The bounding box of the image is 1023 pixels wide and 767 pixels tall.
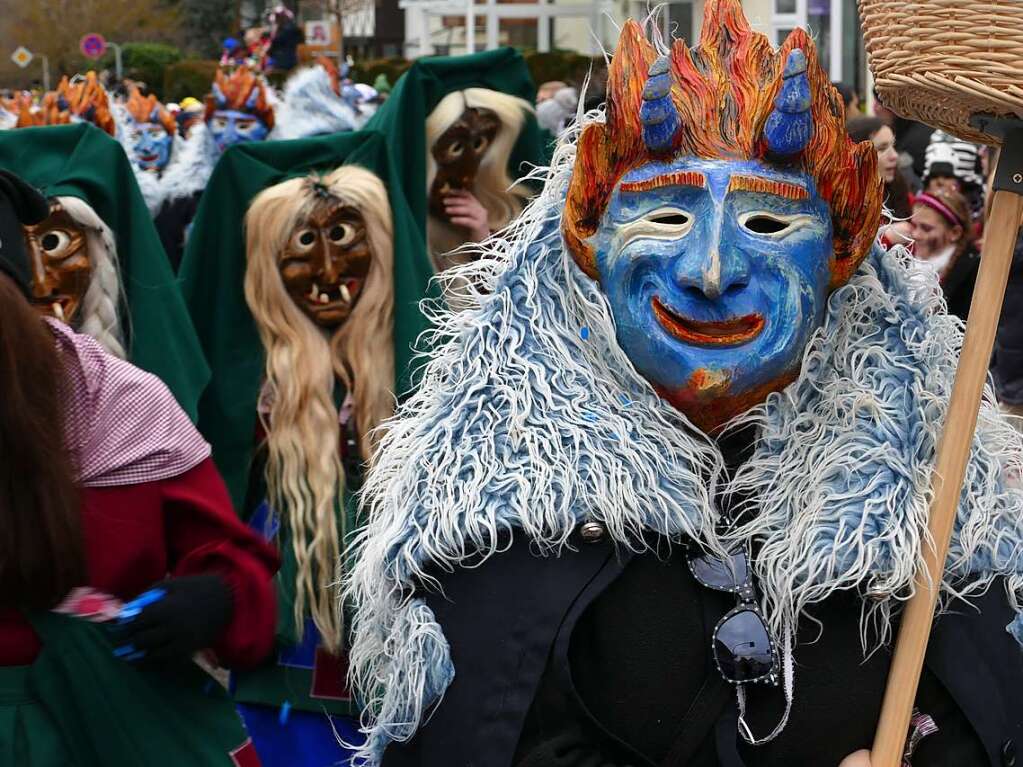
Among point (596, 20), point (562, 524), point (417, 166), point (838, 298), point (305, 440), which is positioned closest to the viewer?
point (562, 524)

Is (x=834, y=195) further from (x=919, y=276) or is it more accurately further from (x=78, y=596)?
(x=78, y=596)

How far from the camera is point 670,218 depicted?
2.25 metres

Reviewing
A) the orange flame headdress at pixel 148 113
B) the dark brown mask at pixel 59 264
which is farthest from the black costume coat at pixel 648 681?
the orange flame headdress at pixel 148 113

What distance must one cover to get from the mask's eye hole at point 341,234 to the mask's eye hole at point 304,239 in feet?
0.15

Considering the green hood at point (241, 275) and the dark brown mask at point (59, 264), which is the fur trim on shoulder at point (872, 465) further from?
the dark brown mask at point (59, 264)

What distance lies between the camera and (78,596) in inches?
92.1

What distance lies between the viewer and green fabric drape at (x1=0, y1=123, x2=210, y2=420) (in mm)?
4109

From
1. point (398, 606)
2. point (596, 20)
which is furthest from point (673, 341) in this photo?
point (596, 20)

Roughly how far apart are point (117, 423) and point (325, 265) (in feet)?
5.51

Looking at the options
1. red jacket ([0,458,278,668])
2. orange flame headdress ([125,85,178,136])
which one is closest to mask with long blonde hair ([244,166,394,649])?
red jacket ([0,458,278,668])

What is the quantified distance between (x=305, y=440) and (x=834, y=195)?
195cm

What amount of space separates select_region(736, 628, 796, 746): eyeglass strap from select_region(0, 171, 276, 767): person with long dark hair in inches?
31.6

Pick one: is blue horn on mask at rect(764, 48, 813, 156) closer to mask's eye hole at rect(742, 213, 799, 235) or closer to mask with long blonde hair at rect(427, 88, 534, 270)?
mask's eye hole at rect(742, 213, 799, 235)

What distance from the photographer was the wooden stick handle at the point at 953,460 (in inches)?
83.0
